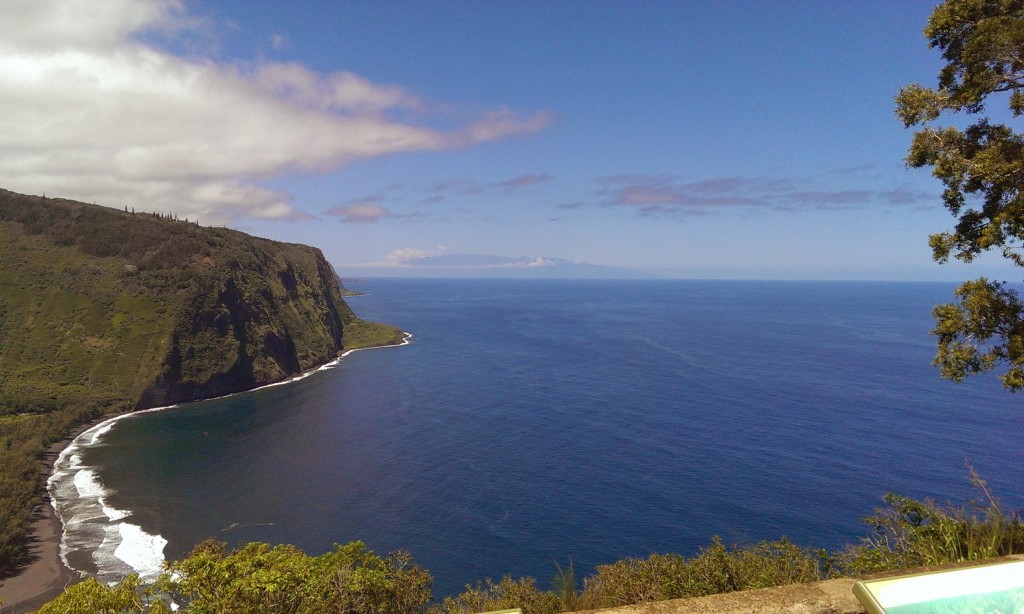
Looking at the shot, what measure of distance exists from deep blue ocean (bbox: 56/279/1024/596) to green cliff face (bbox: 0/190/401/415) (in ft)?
47.1

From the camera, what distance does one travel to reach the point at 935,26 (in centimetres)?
1538

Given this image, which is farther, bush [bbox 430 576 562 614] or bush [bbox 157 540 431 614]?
bush [bbox 430 576 562 614]

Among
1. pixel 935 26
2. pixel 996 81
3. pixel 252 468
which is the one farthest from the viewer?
pixel 252 468

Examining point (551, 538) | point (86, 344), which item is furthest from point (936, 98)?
point (86, 344)

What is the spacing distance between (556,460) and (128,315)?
130 metres

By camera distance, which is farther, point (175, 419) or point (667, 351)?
point (667, 351)

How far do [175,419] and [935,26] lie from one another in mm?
137163

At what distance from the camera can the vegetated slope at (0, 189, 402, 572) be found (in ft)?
373

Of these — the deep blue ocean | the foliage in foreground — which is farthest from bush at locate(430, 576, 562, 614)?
the deep blue ocean

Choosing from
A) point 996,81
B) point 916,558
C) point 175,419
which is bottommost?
point 175,419

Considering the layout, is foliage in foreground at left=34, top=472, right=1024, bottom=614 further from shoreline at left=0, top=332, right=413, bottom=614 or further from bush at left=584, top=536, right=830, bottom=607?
shoreline at left=0, top=332, right=413, bottom=614

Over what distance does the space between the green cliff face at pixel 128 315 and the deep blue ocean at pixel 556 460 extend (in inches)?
565

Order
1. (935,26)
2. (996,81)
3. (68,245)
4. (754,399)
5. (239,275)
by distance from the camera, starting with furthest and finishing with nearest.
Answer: (239,275) < (68,245) < (754,399) < (935,26) < (996,81)

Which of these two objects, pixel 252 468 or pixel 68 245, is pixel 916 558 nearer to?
pixel 252 468
